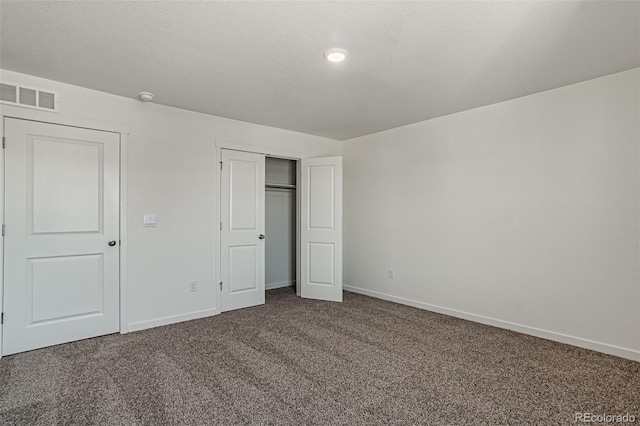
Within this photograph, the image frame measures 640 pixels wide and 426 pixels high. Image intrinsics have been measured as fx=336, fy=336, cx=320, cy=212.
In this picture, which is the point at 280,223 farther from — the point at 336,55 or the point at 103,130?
the point at 336,55

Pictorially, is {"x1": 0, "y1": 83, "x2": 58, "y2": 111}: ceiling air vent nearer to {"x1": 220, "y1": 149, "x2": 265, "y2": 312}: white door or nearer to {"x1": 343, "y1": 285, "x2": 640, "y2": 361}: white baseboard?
{"x1": 220, "y1": 149, "x2": 265, "y2": 312}: white door

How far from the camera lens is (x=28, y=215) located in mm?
2992

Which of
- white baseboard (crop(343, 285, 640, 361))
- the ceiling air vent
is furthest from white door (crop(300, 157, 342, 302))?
the ceiling air vent

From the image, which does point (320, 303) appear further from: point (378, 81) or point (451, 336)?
point (378, 81)

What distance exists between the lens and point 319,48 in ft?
8.05

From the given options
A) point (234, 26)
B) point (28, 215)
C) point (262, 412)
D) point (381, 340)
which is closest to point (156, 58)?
point (234, 26)

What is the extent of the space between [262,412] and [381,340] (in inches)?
60.0

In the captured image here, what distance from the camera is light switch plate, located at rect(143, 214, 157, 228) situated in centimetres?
360

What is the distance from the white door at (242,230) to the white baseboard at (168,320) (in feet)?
0.70

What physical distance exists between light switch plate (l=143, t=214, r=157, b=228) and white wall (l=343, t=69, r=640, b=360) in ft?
9.67

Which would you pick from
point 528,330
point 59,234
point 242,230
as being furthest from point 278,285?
point 528,330

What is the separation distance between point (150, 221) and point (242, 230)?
1.15m

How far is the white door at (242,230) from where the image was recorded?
168 inches

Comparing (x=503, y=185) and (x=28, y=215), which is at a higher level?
(x=503, y=185)
